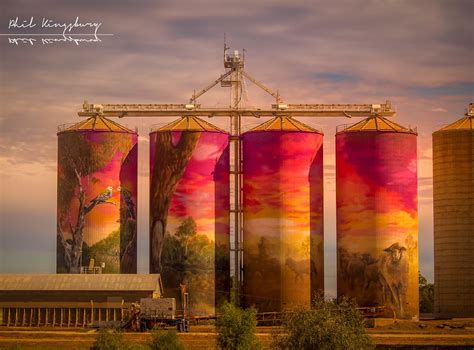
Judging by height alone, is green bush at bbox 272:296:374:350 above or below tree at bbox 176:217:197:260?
below

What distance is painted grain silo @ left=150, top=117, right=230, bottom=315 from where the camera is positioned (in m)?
119

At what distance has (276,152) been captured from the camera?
120188 mm

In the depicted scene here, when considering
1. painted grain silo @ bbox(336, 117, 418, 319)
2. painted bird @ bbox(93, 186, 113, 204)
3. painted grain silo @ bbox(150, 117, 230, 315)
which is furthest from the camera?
painted bird @ bbox(93, 186, 113, 204)

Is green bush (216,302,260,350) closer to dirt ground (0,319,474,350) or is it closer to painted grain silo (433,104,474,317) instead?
dirt ground (0,319,474,350)

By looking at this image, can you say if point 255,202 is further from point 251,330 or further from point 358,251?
point 251,330

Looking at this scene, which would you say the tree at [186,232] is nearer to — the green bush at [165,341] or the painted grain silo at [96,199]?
the painted grain silo at [96,199]

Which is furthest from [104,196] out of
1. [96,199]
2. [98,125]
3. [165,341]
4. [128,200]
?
[165,341]

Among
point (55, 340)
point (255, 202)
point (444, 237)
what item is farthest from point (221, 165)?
point (55, 340)

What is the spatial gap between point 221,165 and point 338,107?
45.3 feet

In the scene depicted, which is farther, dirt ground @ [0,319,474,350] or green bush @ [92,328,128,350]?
dirt ground @ [0,319,474,350]

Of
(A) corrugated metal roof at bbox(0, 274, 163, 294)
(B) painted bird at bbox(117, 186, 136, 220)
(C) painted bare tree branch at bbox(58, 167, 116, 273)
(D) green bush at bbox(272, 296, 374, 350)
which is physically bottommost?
(D) green bush at bbox(272, 296, 374, 350)

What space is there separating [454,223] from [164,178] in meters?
29.8

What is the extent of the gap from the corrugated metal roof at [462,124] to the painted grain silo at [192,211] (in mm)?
23391

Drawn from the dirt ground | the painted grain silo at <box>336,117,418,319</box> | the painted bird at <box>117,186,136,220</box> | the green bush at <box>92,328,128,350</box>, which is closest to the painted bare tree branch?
the painted bird at <box>117,186,136,220</box>
